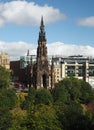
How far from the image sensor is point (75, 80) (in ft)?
528

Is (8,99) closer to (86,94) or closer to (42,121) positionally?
(86,94)

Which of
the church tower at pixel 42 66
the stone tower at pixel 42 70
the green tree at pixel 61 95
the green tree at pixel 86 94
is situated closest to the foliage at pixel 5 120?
the green tree at pixel 61 95

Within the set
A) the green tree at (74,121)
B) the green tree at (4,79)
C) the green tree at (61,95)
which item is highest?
the green tree at (4,79)

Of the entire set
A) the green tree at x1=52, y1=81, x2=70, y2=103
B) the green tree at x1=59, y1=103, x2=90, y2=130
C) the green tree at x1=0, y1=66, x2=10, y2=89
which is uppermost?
the green tree at x1=0, y1=66, x2=10, y2=89

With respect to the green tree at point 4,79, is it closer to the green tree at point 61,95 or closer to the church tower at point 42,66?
the church tower at point 42,66

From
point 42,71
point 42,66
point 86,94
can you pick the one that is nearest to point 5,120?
point 86,94

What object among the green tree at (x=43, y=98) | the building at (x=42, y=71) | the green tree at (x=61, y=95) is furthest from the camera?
the building at (x=42, y=71)

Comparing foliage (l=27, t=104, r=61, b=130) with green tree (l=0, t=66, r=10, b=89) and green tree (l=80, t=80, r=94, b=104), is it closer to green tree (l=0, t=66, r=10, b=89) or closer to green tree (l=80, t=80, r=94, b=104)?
green tree (l=80, t=80, r=94, b=104)

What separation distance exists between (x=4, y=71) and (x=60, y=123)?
104 meters

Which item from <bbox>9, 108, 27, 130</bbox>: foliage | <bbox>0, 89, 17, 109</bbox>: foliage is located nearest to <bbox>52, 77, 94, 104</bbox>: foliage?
<bbox>0, 89, 17, 109</bbox>: foliage

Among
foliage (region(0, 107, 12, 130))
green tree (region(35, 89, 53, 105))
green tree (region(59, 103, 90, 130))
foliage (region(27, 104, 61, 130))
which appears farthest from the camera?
green tree (region(35, 89, 53, 105))

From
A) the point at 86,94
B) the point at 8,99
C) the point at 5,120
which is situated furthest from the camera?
the point at 86,94

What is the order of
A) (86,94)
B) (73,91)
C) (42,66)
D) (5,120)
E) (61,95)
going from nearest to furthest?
1. (5,120)
2. (61,95)
3. (86,94)
4. (73,91)
5. (42,66)

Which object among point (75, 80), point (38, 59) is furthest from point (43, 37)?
point (75, 80)
